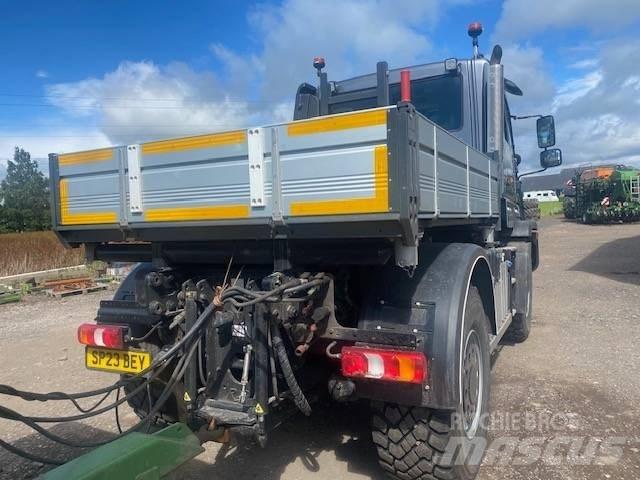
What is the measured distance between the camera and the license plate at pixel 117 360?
313cm

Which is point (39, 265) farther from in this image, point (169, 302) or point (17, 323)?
point (169, 302)

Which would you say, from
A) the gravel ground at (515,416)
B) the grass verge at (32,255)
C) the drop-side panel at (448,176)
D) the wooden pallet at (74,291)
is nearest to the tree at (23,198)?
the grass verge at (32,255)

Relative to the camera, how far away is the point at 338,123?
2449mm

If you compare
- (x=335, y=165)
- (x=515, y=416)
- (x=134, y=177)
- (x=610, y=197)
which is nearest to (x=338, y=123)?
(x=335, y=165)

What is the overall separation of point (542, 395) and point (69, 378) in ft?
15.2

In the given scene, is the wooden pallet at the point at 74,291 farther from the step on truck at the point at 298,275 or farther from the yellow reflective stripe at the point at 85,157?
the yellow reflective stripe at the point at 85,157

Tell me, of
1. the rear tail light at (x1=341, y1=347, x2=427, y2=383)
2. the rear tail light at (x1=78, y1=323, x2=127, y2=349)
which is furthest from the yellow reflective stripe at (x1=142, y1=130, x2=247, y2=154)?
the rear tail light at (x1=341, y1=347, x2=427, y2=383)

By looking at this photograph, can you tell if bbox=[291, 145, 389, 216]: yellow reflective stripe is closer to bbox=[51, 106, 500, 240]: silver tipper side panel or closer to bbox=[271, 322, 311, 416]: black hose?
bbox=[51, 106, 500, 240]: silver tipper side panel

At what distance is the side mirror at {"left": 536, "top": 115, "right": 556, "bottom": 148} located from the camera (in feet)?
20.9

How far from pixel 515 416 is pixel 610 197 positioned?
29.9 meters

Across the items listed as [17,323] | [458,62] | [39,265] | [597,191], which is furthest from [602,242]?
[39,265]

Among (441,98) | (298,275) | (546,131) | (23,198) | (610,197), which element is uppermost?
(23,198)

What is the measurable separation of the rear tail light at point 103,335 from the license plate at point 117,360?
46mm

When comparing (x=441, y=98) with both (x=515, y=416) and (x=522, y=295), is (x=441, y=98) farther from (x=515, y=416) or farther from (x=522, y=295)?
(x=515, y=416)
